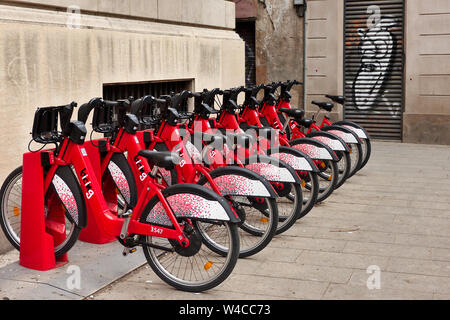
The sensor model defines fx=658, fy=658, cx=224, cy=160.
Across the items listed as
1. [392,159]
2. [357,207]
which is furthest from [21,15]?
[392,159]

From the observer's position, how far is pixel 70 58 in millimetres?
6527

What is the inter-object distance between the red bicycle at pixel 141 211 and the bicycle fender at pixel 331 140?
2584mm

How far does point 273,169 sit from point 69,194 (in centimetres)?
179

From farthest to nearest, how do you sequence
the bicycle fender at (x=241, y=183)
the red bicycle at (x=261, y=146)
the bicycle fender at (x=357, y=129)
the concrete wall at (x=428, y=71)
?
the concrete wall at (x=428, y=71) → the bicycle fender at (x=357, y=129) → the red bicycle at (x=261, y=146) → the bicycle fender at (x=241, y=183)

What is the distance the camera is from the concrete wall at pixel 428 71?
12.4 m

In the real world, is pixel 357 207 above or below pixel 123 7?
below

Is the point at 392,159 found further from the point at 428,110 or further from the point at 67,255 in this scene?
the point at 67,255

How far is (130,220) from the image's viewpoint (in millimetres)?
4707

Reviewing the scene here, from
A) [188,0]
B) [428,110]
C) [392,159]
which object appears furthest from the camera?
[428,110]

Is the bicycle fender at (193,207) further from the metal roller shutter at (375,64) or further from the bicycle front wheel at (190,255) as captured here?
the metal roller shutter at (375,64)

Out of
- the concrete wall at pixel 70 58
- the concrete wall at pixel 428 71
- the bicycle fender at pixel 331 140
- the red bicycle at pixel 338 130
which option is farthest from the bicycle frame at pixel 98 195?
the concrete wall at pixel 428 71

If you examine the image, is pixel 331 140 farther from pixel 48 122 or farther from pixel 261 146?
pixel 48 122

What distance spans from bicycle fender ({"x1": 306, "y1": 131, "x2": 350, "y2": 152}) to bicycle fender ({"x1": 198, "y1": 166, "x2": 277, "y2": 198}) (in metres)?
2.48
